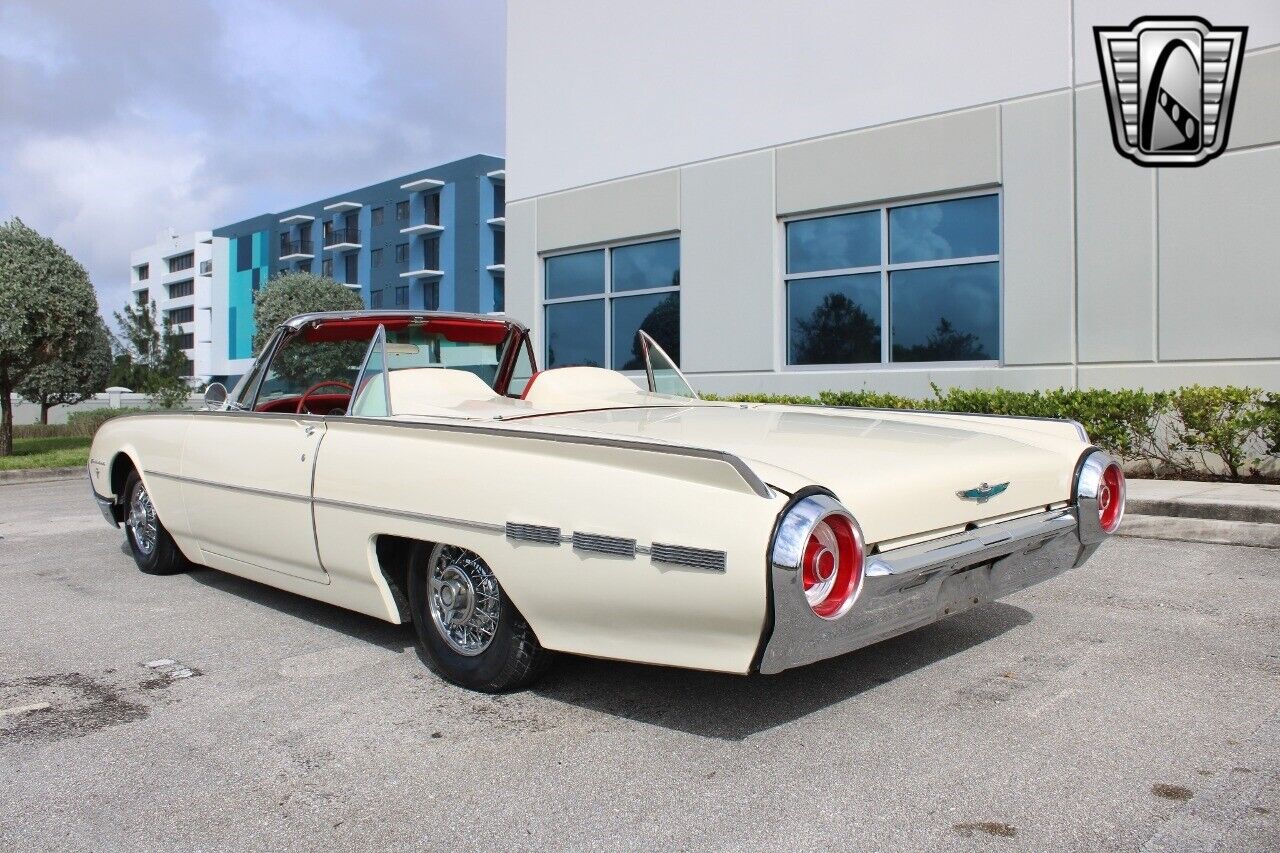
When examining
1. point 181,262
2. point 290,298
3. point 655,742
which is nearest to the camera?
point 655,742

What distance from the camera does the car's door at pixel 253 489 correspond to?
4309 mm

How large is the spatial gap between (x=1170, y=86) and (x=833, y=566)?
8.67 metres

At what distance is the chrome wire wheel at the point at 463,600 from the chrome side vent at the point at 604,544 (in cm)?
52

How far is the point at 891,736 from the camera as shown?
316cm

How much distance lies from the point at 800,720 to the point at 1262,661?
189 cm

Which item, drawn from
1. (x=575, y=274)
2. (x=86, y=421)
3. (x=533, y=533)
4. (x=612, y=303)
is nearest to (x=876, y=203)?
(x=612, y=303)

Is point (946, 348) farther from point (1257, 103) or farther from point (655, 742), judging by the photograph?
point (655, 742)

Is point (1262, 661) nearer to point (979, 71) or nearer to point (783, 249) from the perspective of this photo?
point (979, 71)

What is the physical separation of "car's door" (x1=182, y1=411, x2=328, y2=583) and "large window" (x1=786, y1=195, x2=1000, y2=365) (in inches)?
307

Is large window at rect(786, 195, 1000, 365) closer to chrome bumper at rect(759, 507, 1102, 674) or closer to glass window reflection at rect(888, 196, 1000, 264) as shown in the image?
glass window reflection at rect(888, 196, 1000, 264)

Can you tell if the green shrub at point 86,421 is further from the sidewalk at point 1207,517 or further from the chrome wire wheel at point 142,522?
the sidewalk at point 1207,517

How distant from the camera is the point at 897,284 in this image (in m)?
11.2

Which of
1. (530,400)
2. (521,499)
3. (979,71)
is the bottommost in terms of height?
(521,499)

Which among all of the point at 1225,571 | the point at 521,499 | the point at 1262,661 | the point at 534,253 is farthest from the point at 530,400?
the point at 534,253
